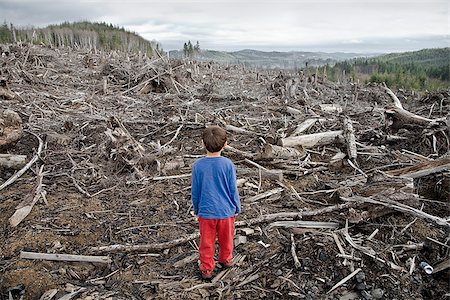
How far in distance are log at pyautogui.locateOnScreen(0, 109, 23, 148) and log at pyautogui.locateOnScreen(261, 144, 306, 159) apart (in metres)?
3.81

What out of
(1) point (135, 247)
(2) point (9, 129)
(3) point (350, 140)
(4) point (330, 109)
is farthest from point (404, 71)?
(1) point (135, 247)

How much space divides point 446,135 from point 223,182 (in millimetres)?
4099

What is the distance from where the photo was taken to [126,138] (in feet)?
18.8

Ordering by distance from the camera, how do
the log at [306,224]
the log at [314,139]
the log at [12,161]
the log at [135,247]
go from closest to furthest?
the log at [135,247] < the log at [306,224] < the log at [12,161] < the log at [314,139]

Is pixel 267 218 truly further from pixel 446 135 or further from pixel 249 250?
pixel 446 135

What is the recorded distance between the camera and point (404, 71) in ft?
243

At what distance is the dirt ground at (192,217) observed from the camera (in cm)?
310

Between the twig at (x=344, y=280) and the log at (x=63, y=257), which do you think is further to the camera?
the log at (x=63, y=257)

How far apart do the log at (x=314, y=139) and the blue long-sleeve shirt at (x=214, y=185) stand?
2.65 m

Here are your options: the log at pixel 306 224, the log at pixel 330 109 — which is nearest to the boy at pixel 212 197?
the log at pixel 306 224

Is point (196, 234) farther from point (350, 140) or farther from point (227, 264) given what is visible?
point (350, 140)

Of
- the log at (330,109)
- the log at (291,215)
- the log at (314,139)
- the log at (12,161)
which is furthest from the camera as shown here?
the log at (330,109)

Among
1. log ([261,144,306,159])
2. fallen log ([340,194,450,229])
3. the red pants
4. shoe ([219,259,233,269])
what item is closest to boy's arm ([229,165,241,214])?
the red pants

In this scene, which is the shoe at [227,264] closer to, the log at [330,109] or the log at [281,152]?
the log at [281,152]
